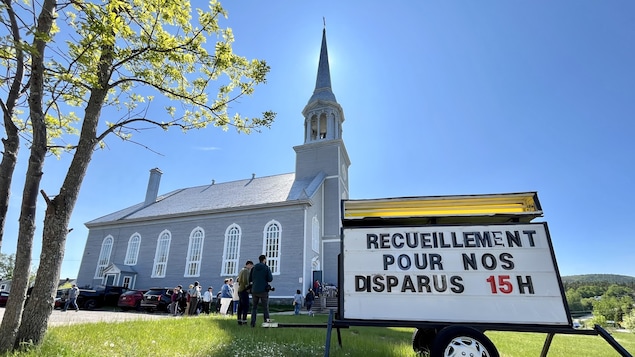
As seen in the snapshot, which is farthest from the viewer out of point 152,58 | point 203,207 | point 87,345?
point 203,207

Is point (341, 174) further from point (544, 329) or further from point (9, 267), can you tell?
point (9, 267)

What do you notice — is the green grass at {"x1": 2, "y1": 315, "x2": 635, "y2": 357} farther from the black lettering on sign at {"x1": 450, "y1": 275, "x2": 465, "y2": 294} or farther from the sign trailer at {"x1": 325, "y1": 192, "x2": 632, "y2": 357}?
the black lettering on sign at {"x1": 450, "y1": 275, "x2": 465, "y2": 294}

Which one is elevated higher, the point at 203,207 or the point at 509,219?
the point at 203,207

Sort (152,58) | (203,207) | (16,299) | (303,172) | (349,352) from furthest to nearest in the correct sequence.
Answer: (303,172), (203,207), (152,58), (349,352), (16,299)

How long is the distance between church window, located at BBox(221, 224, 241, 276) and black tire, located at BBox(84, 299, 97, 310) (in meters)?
8.04

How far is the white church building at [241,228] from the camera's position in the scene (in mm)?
23078

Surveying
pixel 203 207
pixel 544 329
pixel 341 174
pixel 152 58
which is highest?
pixel 341 174

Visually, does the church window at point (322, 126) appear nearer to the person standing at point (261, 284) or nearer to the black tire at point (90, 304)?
the black tire at point (90, 304)

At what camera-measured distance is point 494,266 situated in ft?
13.1

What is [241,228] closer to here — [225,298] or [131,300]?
[131,300]

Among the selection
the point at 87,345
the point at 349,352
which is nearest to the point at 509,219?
the point at 349,352

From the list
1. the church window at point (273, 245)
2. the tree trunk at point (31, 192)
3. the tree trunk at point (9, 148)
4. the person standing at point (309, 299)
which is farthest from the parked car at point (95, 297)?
the tree trunk at point (31, 192)

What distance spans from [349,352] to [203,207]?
24659 millimetres

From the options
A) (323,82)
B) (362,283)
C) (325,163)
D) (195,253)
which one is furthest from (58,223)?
(323,82)
